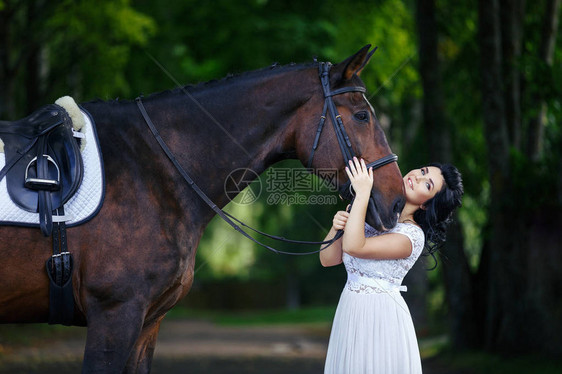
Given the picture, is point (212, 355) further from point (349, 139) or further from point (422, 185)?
point (349, 139)

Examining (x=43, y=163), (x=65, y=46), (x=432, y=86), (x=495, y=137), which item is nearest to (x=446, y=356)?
(x=495, y=137)

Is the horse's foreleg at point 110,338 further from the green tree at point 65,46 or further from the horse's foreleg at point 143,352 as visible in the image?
the green tree at point 65,46

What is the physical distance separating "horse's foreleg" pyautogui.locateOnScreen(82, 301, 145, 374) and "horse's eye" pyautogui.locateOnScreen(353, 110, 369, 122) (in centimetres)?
156

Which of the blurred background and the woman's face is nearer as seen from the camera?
the woman's face

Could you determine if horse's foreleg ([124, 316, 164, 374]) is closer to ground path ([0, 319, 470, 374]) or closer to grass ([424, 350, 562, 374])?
grass ([424, 350, 562, 374])

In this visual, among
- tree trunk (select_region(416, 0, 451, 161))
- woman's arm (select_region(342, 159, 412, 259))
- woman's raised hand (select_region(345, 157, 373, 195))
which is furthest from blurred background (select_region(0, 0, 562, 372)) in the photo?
woman's raised hand (select_region(345, 157, 373, 195))

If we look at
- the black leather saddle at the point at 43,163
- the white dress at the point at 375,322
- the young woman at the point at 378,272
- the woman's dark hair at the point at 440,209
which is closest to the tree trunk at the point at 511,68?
the woman's dark hair at the point at 440,209

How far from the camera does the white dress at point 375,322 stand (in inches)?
152

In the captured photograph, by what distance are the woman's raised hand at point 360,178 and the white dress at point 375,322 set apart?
1.42 ft

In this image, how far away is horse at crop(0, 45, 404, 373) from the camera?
3391mm

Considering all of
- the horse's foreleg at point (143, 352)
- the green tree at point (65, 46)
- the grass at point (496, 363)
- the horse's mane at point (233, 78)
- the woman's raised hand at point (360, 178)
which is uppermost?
the green tree at point (65, 46)

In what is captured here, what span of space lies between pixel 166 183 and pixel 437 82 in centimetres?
825

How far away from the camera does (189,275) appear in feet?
12.2

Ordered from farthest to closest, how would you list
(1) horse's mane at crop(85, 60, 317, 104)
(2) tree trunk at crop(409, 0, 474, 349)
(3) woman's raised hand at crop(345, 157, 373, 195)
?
(2) tree trunk at crop(409, 0, 474, 349) → (1) horse's mane at crop(85, 60, 317, 104) → (3) woman's raised hand at crop(345, 157, 373, 195)
